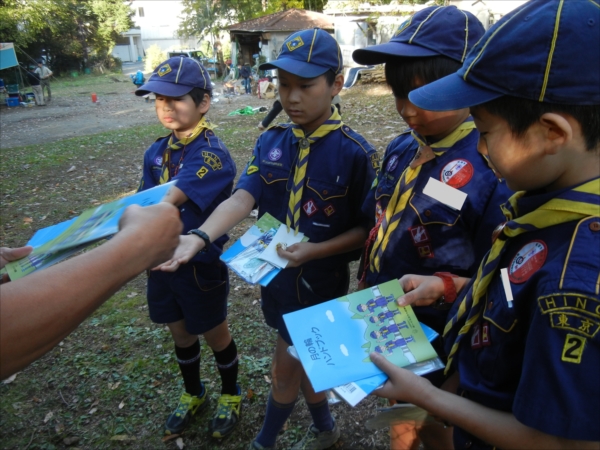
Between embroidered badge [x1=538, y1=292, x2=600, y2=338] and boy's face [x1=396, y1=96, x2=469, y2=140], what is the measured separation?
85 cm

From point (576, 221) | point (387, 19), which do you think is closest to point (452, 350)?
point (576, 221)

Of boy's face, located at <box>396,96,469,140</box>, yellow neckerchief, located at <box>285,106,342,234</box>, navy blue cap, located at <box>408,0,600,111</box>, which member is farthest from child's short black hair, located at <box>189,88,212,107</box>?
navy blue cap, located at <box>408,0,600,111</box>

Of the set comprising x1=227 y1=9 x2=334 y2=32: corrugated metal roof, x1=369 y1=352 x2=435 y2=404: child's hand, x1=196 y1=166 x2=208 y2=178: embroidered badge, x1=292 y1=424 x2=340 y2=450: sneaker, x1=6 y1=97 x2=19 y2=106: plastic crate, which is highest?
x1=227 y1=9 x2=334 y2=32: corrugated metal roof

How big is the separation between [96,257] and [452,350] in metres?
1.09

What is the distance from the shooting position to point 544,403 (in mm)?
963

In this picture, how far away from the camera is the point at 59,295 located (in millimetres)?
1133

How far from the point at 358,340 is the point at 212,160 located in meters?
1.39

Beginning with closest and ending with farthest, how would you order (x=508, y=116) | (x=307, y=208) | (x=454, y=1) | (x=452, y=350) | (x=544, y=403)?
(x=544, y=403) → (x=508, y=116) → (x=452, y=350) → (x=307, y=208) → (x=454, y=1)

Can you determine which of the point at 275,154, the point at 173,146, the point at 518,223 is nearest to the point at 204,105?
the point at 173,146

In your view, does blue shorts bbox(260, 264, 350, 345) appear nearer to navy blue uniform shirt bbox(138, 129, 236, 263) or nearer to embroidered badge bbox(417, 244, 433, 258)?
navy blue uniform shirt bbox(138, 129, 236, 263)

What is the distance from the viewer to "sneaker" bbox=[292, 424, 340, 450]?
253 centimetres

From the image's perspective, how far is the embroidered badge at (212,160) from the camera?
2.39 m

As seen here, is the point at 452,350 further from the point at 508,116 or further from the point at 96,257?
the point at 96,257

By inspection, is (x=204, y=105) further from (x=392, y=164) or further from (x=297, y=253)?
(x=392, y=164)
